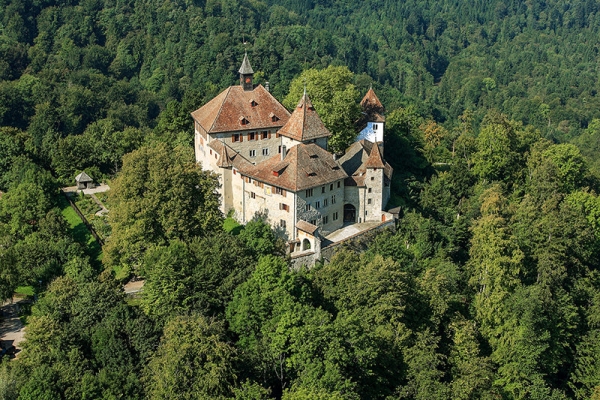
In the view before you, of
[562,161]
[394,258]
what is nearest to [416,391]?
[394,258]

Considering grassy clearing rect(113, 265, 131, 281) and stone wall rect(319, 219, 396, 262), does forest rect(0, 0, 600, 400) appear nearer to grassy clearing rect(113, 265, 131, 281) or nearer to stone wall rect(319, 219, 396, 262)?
grassy clearing rect(113, 265, 131, 281)

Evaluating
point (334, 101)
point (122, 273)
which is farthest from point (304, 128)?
point (122, 273)

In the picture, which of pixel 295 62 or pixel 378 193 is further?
pixel 295 62

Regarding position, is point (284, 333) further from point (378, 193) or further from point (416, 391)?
point (378, 193)

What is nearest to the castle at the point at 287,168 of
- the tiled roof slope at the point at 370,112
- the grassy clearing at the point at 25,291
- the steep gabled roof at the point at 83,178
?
the tiled roof slope at the point at 370,112

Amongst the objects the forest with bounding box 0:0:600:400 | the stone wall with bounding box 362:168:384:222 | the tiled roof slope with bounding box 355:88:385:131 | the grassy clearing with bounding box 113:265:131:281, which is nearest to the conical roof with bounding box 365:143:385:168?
the stone wall with bounding box 362:168:384:222

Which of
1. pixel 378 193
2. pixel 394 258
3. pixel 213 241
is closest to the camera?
pixel 213 241
